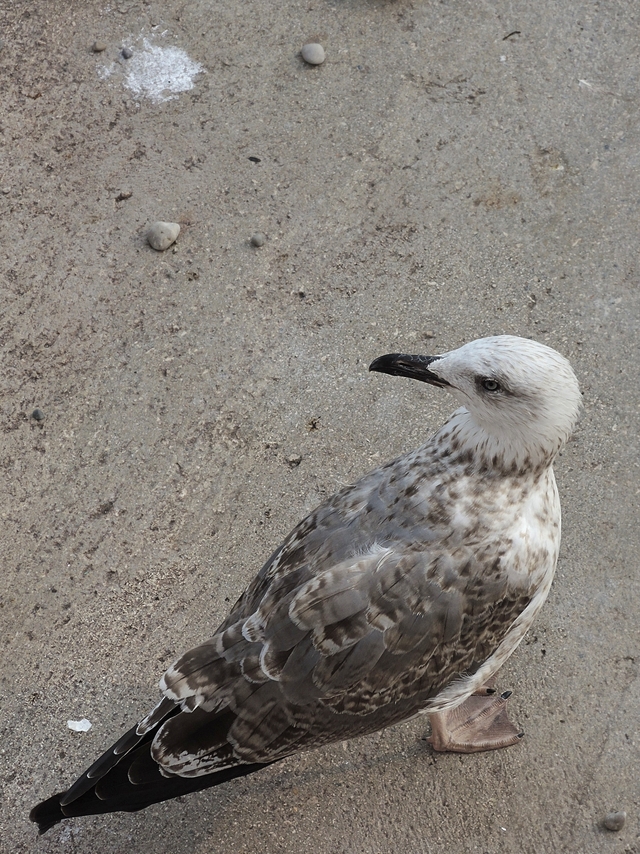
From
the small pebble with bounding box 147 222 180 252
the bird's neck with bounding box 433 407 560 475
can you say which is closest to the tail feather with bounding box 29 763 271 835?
the bird's neck with bounding box 433 407 560 475

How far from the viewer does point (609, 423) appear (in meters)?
3.89

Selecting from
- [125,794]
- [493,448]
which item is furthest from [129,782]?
[493,448]

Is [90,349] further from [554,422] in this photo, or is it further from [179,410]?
[554,422]

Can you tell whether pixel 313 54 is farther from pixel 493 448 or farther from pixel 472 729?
pixel 472 729

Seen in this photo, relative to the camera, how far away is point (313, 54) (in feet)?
16.0

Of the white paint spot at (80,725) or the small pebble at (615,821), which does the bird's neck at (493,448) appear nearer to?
the small pebble at (615,821)

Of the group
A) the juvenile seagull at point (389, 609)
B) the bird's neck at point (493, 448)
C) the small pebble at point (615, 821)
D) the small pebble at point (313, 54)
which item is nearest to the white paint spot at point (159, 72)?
the small pebble at point (313, 54)

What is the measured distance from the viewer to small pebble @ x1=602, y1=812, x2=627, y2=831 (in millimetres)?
2980

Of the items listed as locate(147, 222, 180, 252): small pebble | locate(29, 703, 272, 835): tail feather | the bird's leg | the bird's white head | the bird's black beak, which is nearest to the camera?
the bird's white head

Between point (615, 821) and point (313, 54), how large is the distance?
13.8 ft

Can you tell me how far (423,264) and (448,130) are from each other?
3.07ft

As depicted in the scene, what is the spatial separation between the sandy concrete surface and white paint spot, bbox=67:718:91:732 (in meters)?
0.03

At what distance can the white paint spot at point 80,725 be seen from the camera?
320 centimetres

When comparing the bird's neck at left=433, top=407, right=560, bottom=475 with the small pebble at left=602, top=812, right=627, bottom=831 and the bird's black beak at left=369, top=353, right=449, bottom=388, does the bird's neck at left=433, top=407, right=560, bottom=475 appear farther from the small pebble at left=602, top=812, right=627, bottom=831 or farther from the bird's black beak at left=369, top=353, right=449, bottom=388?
the small pebble at left=602, top=812, right=627, bottom=831
